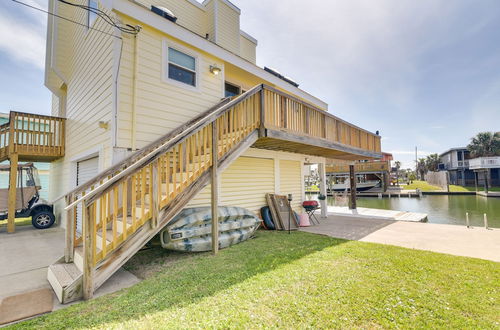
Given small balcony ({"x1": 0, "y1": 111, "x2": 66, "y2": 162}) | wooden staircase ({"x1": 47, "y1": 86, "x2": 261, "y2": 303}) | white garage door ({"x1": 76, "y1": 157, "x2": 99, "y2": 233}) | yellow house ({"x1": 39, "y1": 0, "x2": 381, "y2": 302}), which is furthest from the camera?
small balcony ({"x1": 0, "y1": 111, "x2": 66, "y2": 162})

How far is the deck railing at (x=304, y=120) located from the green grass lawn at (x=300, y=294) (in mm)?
3104

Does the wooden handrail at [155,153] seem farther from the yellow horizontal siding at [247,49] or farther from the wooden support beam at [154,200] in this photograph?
the yellow horizontal siding at [247,49]

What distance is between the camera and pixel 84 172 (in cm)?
611

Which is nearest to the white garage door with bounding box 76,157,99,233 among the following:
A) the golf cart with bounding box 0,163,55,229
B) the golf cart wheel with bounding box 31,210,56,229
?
the golf cart with bounding box 0,163,55,229

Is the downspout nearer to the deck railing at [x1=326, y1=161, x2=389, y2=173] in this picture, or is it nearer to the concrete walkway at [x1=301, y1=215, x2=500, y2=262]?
the concrete walkway at [x1=301, y1=215, x2=500, y2=262]

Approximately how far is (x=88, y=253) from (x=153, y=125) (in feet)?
9.74

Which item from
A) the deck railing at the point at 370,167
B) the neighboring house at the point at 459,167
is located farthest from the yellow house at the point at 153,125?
the neighboring house at the point at 459,167

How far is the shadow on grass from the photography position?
2188 millimetres

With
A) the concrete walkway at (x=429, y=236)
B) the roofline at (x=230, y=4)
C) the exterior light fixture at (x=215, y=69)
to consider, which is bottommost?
the concrete walkway at (x=429, y=236)

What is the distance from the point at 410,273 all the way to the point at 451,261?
45.9 inches

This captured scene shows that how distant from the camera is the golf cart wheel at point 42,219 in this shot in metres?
7.14

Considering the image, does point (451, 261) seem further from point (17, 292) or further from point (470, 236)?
point (17, 292)

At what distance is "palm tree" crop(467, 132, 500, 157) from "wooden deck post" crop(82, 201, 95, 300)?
41.4 meters

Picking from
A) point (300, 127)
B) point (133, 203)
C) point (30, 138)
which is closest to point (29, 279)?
point (133, 203)
